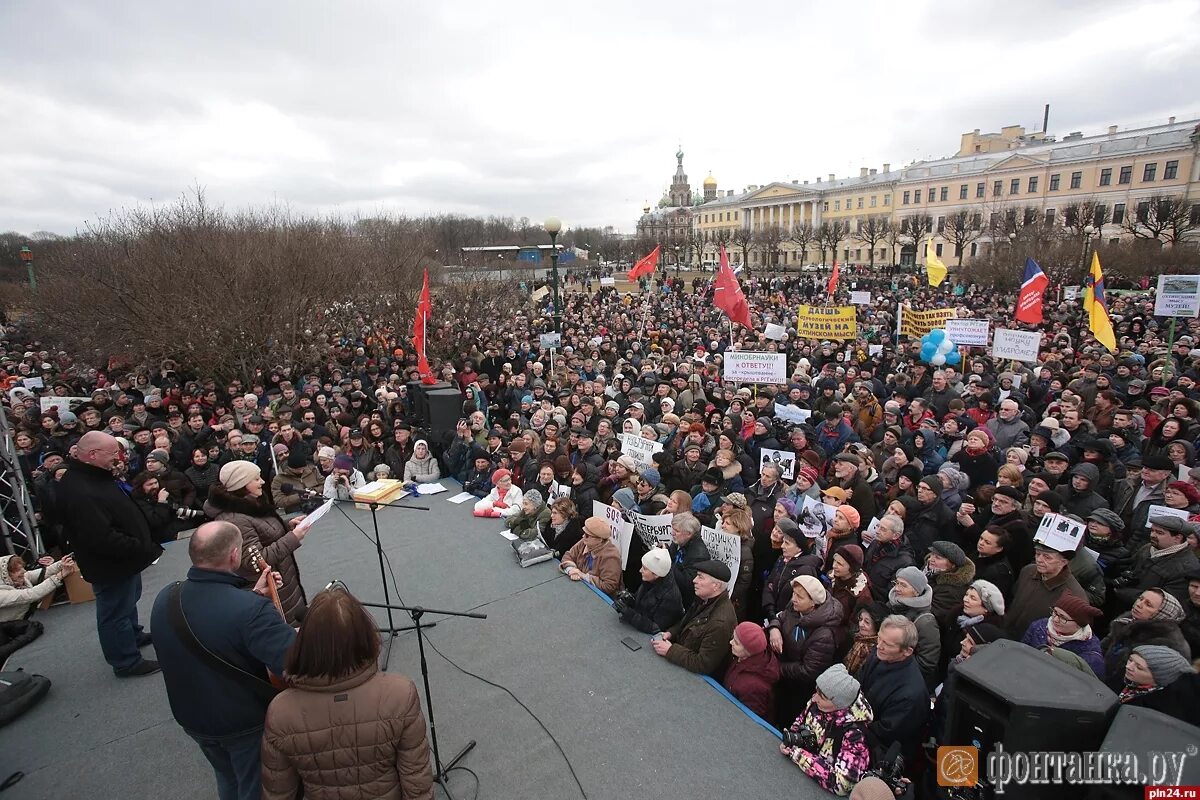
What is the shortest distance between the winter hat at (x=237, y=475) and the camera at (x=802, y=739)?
3.71 metres

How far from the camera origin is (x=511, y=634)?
4.66 metres

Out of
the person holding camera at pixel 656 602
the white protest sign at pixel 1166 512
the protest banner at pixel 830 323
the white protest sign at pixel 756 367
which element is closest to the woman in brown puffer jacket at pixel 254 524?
the person holding camera at pixel 656 602

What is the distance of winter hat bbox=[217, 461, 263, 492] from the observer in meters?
3.77

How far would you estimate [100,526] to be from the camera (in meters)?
3.93

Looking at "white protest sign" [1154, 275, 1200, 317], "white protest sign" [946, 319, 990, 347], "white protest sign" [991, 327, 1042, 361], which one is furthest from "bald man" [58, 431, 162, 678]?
"white protest sign" [1154, 275, 1200, 317]

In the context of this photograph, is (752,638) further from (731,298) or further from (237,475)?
(731,298)

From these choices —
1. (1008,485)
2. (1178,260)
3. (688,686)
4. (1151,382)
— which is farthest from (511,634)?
(1178,260)

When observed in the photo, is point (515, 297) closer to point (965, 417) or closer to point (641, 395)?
point (641, 395)

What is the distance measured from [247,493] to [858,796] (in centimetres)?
407

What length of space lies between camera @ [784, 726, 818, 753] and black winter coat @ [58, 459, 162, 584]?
4.52 m

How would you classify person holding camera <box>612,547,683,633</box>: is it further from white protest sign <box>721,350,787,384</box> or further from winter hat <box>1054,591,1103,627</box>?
white protest sign <box>721,350,787,384</box>

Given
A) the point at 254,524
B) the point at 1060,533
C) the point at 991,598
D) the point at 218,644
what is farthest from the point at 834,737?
the point at 254,524

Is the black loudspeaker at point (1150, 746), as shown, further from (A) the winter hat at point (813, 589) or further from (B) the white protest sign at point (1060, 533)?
(B) the white protest sign at point (1060, 533)

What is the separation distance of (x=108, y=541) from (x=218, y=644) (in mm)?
2057
